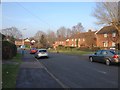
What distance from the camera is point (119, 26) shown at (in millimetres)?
51844

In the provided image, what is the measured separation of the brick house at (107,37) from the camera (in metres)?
63.3

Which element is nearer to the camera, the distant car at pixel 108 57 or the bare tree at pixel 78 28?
the distant car at pixel 108 57

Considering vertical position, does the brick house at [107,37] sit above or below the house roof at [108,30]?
below

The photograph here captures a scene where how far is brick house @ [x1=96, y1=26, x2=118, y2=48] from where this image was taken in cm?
6327

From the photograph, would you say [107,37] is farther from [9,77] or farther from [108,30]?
[9,77]

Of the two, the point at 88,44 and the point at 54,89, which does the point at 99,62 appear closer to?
the point at 54,89

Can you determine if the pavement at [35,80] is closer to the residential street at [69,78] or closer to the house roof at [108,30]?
the residential street at [69,78]

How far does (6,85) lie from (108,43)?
58849 millimetres

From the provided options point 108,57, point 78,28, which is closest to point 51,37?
point 78,28

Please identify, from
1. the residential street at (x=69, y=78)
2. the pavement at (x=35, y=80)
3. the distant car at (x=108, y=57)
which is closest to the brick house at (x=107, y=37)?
the distant car at (x=108, y=57)

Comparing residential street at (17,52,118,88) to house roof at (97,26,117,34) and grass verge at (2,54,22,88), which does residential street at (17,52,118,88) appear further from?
house roof at (97,26,117,34)

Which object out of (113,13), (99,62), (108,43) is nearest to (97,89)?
(99,62)

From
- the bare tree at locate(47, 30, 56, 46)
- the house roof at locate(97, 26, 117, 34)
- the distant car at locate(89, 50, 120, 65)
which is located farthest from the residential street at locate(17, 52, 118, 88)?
the bare tree at locate(47, 30, 56, 46)

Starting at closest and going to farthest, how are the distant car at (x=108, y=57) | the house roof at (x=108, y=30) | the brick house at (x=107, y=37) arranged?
the distant car at (x=108, y=57)
the brick house at (x=107, y=37)
the house roof at (x=108, y=30)
